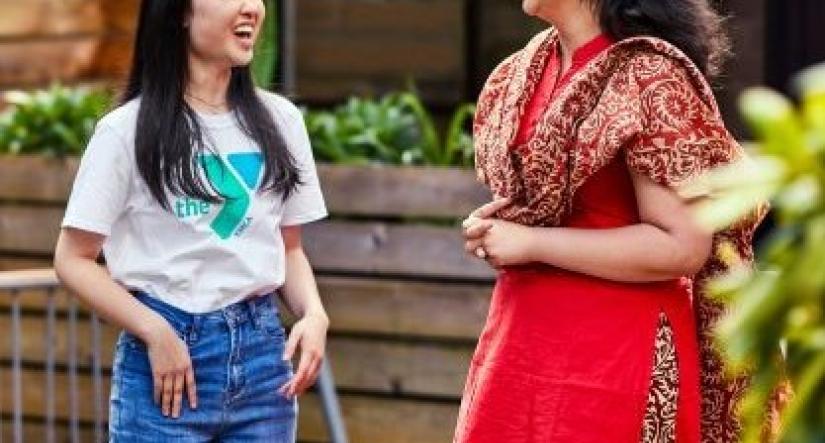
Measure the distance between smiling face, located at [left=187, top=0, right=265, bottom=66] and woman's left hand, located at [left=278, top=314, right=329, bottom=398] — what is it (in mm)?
529

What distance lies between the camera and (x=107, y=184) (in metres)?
4.01

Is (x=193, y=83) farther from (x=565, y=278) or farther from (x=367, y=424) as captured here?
(x=367, y=424)

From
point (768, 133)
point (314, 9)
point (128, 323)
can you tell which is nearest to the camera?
point (768, 133)

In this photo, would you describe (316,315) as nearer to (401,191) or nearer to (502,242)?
(502,242)

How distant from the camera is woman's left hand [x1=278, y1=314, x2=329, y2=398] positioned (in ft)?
13.4

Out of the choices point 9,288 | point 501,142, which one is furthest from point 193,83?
point 9,288

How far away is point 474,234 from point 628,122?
13.5 inches

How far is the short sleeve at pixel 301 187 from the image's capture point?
4.21 m

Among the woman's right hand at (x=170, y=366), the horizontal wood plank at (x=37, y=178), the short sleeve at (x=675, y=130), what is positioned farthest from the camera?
the horizontal wood plank at (x=37, y=178)

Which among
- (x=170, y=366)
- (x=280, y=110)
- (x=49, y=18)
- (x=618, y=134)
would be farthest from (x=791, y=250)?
(x=49, y=18)

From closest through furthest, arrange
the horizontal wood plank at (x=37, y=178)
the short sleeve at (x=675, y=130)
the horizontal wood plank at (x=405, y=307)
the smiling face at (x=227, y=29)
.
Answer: the short sleeve at (x=675, y=130) → the smiling face at (x=227, y=29) → the horizontal wood plank at (x=405, y=307) → the horizontal wood plank at (x=37, y=178)

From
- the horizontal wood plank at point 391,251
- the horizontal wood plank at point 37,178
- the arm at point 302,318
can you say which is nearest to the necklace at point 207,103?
the arm at point 302,318

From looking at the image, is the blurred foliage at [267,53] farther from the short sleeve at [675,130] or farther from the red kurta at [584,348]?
the short sleeve at [675,130]

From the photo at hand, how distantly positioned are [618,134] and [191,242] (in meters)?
0.95
